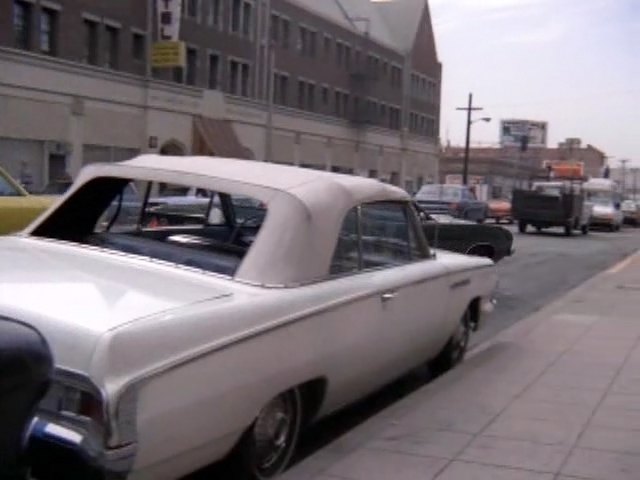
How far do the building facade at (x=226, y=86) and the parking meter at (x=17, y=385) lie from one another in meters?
30.9

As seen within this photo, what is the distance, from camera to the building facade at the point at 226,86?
34.0 meters

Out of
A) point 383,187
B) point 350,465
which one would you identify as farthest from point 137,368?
point 383,187

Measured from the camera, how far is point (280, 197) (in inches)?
211

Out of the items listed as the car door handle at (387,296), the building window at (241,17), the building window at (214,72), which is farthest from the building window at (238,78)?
the car door handle at (387,296)

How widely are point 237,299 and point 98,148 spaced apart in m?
34.0

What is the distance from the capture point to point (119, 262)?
5.08 metres

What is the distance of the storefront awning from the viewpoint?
43.4 metres

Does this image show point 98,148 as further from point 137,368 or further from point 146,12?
point 137,368

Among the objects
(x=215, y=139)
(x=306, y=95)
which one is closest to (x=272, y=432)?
(x=215, y=139)

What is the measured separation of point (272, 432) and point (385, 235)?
1892 mm

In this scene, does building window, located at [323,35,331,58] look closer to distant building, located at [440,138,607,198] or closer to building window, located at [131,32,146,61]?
building window, located at [131,32,146,61]

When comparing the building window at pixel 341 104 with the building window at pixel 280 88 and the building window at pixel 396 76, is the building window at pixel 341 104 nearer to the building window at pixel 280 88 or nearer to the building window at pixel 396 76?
the building window at pixel 280 88

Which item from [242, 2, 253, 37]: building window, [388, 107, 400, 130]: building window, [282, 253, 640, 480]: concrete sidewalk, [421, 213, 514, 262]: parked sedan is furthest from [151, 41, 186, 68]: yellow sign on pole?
[282, 253, 640, 480]: concrete sidewalk

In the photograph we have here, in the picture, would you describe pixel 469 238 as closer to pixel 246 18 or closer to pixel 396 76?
pixel 246 18
